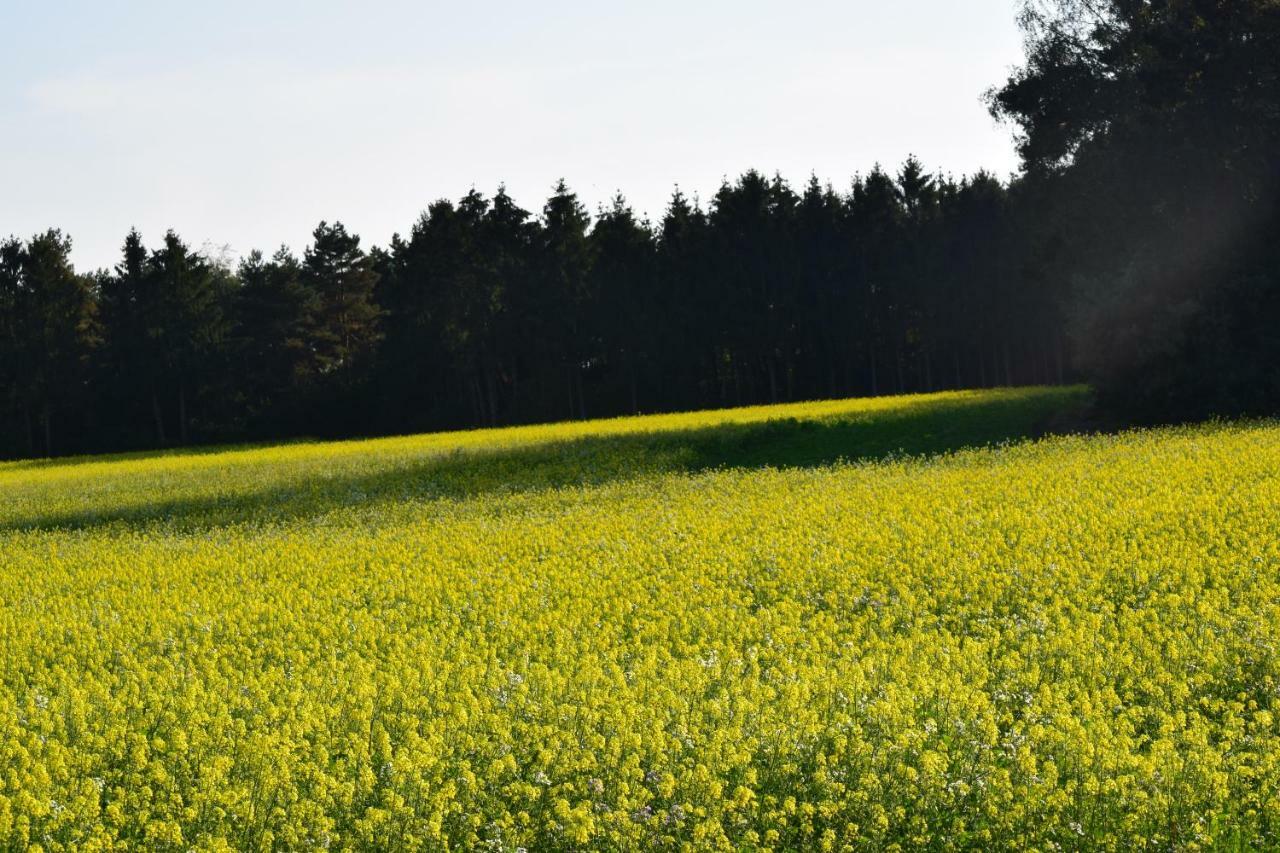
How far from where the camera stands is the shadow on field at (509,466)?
88.2ft

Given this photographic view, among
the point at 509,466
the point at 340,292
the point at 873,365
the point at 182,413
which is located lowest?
the point at 509,466

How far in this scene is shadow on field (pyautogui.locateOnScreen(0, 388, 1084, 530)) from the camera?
88.2 feet

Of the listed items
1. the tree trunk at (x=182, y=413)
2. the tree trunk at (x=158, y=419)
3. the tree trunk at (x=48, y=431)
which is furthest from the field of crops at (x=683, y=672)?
the tree trunk at (x=48, y=431)

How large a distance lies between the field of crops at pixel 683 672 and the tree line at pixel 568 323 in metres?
47.5

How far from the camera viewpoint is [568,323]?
6900 cm

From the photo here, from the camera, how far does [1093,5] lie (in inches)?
1519

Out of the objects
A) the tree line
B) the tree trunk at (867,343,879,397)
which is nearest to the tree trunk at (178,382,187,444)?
the tree line

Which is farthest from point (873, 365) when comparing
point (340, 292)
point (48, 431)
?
point (48, 431)

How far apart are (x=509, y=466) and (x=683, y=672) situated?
23750 millimetres

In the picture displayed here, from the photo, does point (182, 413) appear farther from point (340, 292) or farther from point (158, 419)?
point (340, 292)

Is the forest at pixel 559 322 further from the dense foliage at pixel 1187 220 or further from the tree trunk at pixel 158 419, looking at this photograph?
the dense foliage at pixel 1187 220

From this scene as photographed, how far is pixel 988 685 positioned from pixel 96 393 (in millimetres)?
70381

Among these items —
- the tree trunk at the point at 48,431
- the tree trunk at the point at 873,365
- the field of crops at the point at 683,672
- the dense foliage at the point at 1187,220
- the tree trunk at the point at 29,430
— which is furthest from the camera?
the tree trunk at the point at 29,430

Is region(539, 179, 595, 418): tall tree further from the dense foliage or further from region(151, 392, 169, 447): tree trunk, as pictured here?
the dense foliage
